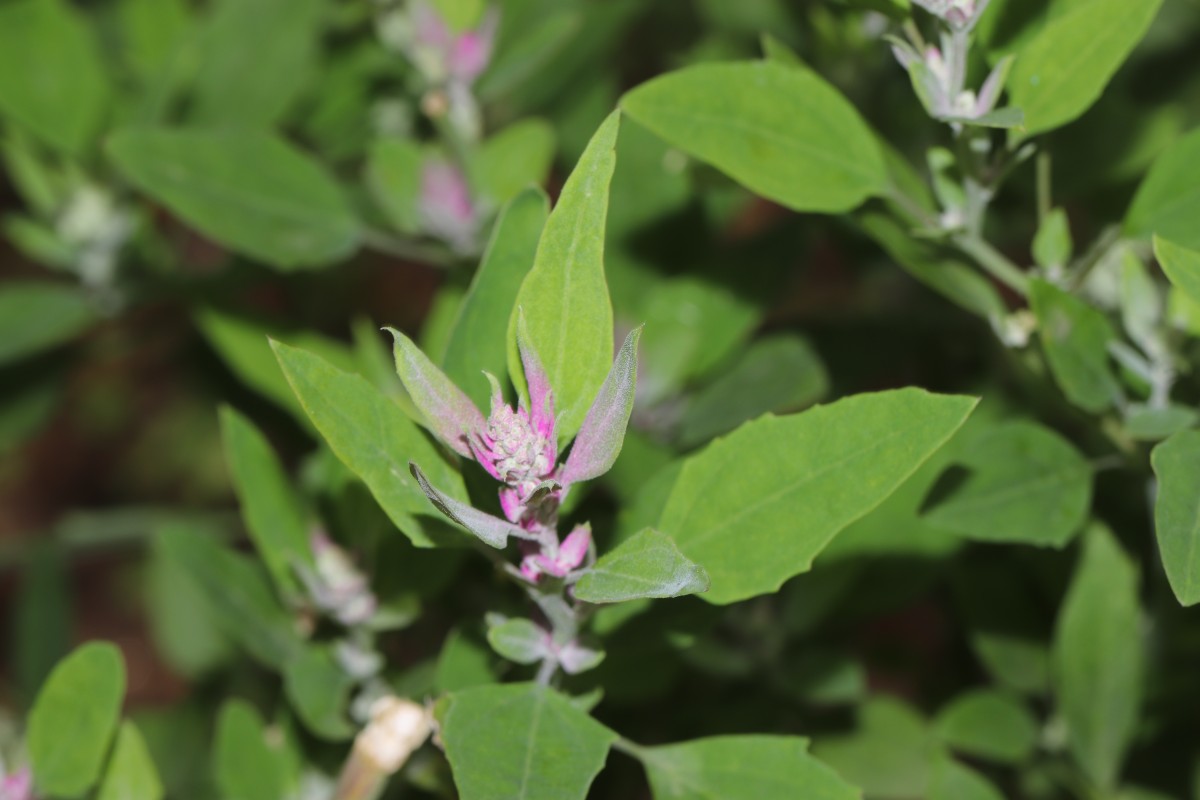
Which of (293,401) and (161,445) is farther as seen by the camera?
(161,445)

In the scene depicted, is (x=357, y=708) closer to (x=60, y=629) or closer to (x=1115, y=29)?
(x=60, y=629)

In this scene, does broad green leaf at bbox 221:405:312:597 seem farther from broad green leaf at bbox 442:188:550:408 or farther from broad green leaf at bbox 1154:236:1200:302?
broad green leaf at bbox 1154:236:1200:302

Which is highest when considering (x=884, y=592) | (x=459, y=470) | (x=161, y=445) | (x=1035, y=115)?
(x=1035, y=115)

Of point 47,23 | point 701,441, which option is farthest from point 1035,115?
point 47,23

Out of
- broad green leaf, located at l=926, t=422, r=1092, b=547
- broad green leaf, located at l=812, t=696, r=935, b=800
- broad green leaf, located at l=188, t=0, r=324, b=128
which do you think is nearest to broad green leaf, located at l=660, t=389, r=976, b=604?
broad green leaf, located at l=926, t=422, r=1092, b=547

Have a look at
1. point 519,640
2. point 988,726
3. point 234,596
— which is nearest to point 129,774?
point 234,596

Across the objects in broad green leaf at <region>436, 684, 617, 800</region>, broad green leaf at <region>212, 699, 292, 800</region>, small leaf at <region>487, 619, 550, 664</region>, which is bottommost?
broad green leaf at <region>212, 699, 292, 800</region>

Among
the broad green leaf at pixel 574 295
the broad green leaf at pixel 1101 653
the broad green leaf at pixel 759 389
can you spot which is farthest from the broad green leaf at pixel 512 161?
the broad green leaf at pixel 1101 653
